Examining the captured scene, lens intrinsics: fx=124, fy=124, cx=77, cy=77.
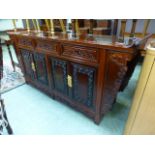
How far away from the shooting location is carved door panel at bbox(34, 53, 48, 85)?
164 cm

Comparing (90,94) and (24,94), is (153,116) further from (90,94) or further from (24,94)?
(24,94)

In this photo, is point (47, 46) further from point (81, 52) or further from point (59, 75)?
point (81, 52)

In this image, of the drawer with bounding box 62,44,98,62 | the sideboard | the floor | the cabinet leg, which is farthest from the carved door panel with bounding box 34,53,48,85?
the cabinet leg

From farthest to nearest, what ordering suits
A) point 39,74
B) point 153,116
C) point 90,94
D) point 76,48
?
point 39,74 < point 90,94 < point 76,48 < point 153,116

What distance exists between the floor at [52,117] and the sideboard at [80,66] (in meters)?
0.11

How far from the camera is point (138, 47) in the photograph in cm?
96

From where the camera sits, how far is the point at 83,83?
52.3 inches

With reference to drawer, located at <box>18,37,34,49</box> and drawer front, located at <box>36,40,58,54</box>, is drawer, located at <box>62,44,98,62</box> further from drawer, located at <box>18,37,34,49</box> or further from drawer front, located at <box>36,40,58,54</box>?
drawer, located at <box>18,37,34,49</box>

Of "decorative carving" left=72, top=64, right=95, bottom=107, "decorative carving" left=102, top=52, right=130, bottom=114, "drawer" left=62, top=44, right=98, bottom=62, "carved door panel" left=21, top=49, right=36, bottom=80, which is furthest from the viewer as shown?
"carved door panel" left=21, top=49, right=36, bottom=80

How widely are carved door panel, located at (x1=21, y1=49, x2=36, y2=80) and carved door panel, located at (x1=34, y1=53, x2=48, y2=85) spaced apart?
10cm

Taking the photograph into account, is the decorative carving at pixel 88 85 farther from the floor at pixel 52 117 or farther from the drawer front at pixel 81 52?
the floor at pixel 52 117
